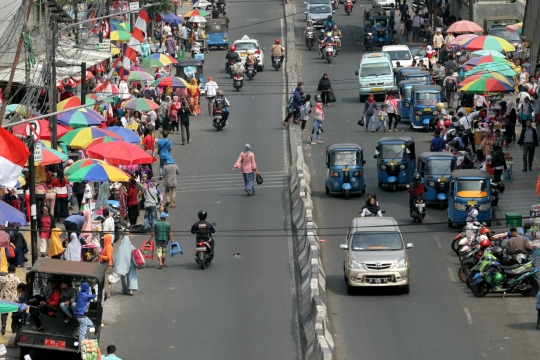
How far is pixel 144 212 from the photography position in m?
37.0

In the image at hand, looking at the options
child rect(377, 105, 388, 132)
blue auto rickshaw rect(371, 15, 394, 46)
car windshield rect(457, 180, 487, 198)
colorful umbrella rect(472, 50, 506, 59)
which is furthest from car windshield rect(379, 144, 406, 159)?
blue auto rickshaw rect(371, 15, 394, 46)

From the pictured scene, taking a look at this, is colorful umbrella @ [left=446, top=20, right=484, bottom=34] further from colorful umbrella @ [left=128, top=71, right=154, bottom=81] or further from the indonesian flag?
the indonesian flag

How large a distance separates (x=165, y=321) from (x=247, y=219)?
30.6ft

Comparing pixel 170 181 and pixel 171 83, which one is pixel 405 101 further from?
pixel 170 181

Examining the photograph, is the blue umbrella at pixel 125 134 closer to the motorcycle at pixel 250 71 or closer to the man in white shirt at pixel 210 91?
the man in white shirt at pixel 210 91

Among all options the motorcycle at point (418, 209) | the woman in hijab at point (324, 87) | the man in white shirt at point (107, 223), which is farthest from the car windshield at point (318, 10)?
the man in white shirt at point (107, 223)

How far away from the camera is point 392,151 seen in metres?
39.7

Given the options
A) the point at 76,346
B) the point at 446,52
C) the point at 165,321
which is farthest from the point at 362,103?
the point at 76,346

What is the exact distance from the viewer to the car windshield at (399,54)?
5838 cm

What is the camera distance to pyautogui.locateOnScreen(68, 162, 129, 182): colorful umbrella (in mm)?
32625

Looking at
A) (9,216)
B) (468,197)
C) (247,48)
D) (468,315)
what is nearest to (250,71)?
(247,48)

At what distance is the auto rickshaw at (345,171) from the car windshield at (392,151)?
818 millimetres

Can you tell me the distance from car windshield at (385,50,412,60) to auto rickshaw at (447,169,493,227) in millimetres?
24140

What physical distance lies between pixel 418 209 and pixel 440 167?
252 cm
